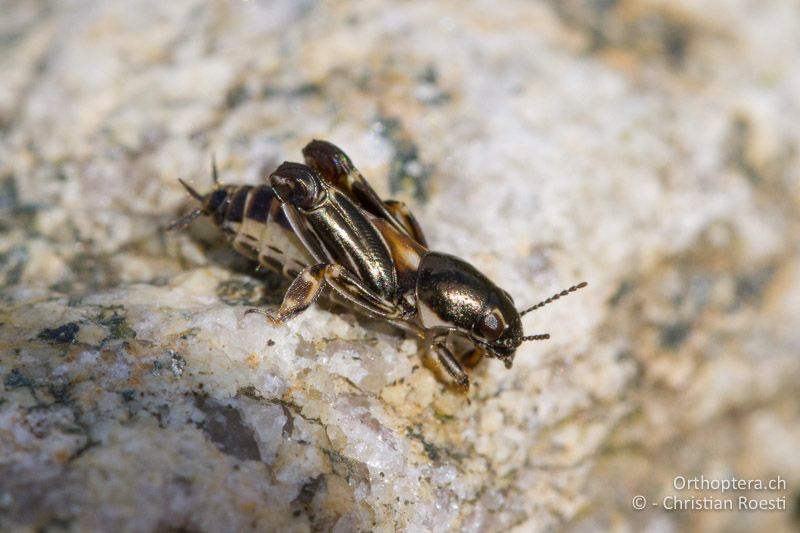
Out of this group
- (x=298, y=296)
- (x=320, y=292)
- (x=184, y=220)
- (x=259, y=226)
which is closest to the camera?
(x=298, y=296)

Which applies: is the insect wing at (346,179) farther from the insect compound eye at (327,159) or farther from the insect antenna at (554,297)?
the insect antenna at (554,297)

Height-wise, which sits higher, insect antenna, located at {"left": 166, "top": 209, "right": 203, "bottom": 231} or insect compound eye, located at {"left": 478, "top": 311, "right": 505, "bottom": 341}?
insect antenna, located at {"left": 166, "top": 209, "right": 203, "bottom": 231}

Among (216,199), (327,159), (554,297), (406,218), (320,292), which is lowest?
(554,297)

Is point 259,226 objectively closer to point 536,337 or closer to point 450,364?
point 450,364

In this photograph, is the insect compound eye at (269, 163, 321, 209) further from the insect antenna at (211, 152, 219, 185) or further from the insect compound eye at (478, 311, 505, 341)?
the insect compound eye at (478, 311, 505, 341)

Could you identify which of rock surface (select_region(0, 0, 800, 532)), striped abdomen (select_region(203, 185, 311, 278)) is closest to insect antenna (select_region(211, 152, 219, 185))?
rock surface (select_region(0, 0, 800, 532))

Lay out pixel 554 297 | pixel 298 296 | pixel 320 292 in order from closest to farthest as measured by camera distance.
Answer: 1. pixel 298 296
2. pixel 320 292
3. pixel 554 297

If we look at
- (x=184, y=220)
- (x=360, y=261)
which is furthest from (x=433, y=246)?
(x=184, y=220)

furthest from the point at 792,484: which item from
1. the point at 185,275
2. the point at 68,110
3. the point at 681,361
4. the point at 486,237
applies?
the point at 68,110
